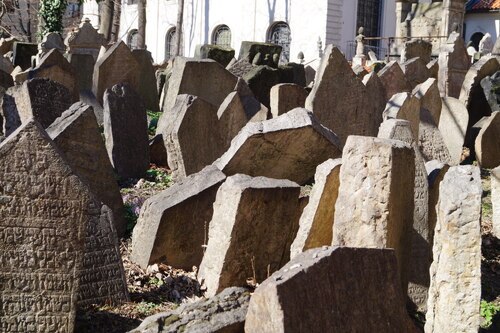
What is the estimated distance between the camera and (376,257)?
12.8ft

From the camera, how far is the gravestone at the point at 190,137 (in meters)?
7.76

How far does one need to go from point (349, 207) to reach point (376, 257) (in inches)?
44.5

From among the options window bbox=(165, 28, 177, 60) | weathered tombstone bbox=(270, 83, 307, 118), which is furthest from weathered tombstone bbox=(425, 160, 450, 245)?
window bbox=(165, 28, 177, 60)

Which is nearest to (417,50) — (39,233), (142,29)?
(142,29)

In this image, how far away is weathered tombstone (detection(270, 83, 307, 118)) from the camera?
32.7 feet

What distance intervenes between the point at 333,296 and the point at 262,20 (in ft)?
110

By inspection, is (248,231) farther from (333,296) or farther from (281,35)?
(281,35)

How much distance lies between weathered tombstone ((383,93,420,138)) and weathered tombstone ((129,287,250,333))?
4428mm

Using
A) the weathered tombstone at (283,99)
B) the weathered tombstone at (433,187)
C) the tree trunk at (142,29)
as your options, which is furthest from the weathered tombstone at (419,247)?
the tree trunk at (142,29)

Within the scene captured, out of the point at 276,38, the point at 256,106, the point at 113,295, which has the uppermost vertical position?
the point at 276,38

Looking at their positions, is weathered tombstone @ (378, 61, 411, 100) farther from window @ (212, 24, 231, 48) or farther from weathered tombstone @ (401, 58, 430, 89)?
window @ (212, 24, 231, 48)

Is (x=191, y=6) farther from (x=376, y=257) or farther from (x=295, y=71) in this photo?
(x=376, y=257)

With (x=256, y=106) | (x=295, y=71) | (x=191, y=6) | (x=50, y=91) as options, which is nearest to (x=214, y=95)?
(x=256, y=106)

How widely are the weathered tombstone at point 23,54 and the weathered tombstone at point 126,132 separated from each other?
8.81 metres
